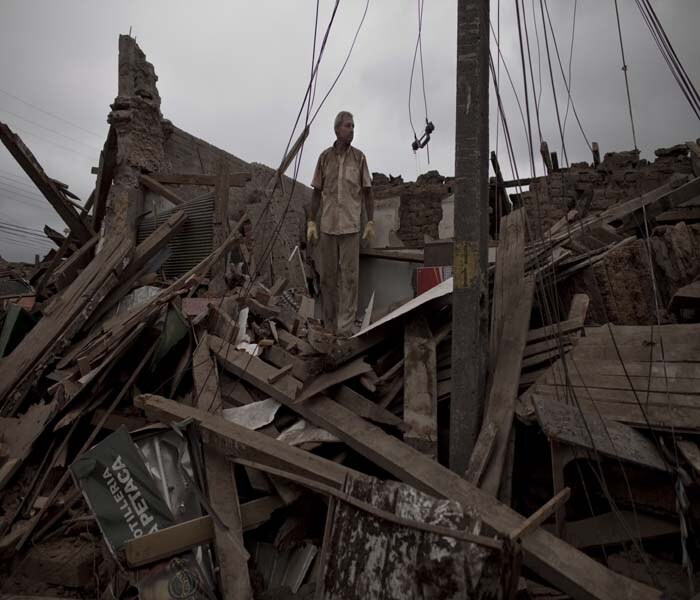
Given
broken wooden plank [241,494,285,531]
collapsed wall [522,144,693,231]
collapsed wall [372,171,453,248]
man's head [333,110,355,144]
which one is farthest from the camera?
collapsed wall [372,171,453,248]

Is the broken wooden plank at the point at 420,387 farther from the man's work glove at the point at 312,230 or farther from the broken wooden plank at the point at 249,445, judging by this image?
the man's work glove at the point at 312,230

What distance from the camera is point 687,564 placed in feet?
7.23

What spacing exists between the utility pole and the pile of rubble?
0.50 feet

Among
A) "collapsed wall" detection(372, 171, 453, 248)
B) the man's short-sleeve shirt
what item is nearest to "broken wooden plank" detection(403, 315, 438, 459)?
the man's short-sleeve shirt

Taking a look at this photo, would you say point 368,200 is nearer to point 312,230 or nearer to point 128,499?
point 312,230

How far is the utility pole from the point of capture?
2.79 meters

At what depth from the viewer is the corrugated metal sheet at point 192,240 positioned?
6941mm

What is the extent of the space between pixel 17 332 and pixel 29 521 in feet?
8.32

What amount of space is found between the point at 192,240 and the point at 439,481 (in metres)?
5.51

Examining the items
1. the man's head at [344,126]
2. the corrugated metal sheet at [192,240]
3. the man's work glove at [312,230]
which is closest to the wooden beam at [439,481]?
the man's work glove at [312,230]

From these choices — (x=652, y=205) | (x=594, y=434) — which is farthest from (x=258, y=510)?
(x=652, y=205)

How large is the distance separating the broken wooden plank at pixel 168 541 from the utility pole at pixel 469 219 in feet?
4.69

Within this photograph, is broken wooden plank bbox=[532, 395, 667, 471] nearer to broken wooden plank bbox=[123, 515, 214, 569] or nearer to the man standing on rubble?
broken wooden plank bbox=[123, 515, 214, 569]

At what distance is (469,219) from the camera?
282 centimetres
